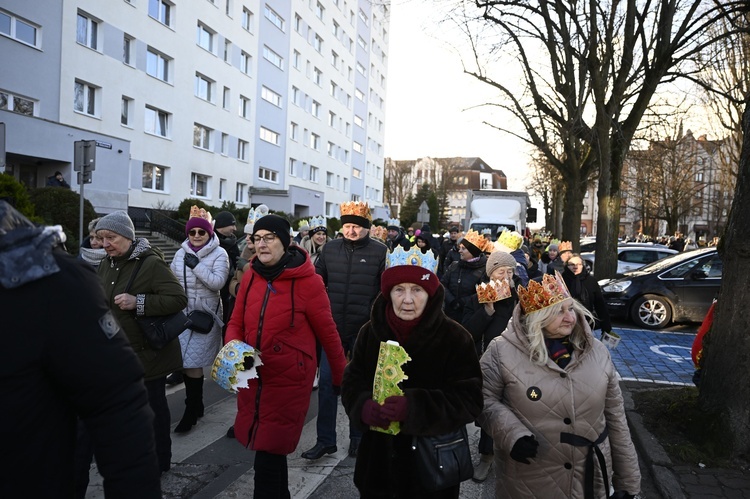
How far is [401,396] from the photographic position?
2709 millimetres

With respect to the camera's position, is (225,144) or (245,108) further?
(245,108)

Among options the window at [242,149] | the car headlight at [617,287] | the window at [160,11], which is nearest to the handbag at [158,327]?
the car headlight at [617,287]

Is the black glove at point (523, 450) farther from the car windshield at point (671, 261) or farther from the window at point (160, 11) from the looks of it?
the window at point (160, 11)

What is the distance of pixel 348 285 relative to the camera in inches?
205

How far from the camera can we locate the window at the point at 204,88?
1219 inches

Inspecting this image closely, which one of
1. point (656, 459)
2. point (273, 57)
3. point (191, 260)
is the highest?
point (273, 57)

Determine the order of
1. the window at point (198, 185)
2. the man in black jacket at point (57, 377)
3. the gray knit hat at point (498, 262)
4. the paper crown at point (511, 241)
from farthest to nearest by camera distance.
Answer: the window at point (198, 185) < the paper crown at point (511, 241) < the gray knit hat at point (498, 262) < the man in black jacket at point (57, 377)

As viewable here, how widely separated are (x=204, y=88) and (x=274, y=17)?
1072 centimetres

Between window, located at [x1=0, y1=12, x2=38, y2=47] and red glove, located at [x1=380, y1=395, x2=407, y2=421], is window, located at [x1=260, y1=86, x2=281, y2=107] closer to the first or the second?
window, located at [x1=0, y1=12, x2=38, y2=47]

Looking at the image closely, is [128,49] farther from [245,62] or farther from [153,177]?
[245,62]

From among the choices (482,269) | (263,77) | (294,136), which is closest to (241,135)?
(263,77)

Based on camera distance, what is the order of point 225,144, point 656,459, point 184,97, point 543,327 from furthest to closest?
point 225,144 < point 184,97 < point 656,459 < point 543,327

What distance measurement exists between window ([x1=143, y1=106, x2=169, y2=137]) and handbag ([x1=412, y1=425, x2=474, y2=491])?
26.8 metres

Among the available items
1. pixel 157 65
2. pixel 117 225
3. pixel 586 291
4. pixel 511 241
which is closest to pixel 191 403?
pixel 117 225
